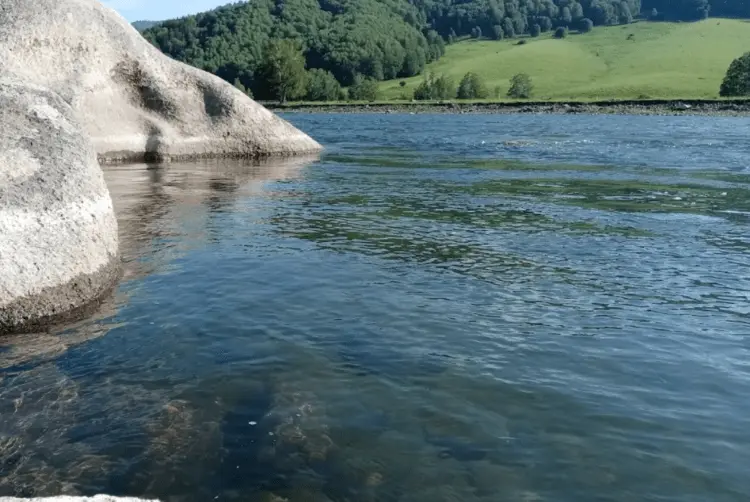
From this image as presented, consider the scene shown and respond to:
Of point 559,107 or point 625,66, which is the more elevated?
point 625,66

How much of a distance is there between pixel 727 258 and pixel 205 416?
1071 centimetres

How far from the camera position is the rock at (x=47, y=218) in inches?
367

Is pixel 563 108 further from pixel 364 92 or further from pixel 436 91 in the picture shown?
pixel 364 92

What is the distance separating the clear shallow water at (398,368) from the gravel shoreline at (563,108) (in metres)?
89.5

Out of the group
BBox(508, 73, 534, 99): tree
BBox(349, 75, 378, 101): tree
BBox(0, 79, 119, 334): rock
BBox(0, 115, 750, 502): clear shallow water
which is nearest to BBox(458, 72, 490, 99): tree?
BBox(508, 73, 534, 99): tree

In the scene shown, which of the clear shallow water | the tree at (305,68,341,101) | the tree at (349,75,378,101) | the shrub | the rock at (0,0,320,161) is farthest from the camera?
the tree at (349,75,378,101)

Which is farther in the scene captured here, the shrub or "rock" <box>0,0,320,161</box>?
the shrub

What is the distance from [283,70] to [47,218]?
128 meters

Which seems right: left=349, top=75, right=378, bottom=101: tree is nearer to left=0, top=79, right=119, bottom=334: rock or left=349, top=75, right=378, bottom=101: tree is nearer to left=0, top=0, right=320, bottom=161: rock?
left=0, top=0, right=320, bottom=161: rock

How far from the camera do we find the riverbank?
327 ft

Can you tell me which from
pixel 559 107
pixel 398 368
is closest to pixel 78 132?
pixel 398 368

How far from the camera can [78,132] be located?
12125 mm

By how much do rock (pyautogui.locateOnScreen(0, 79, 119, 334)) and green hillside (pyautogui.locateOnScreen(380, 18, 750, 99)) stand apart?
423ft

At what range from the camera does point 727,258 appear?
13539 mm
